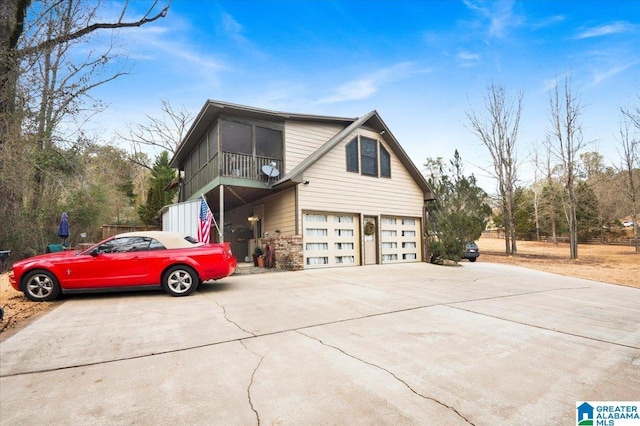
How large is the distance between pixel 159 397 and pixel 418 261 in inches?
534

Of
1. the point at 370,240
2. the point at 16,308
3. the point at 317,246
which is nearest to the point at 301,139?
the point at 317,246

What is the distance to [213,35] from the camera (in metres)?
13.1

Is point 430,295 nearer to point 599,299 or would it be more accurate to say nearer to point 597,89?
point 599,299

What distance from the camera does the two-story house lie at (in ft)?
37.7

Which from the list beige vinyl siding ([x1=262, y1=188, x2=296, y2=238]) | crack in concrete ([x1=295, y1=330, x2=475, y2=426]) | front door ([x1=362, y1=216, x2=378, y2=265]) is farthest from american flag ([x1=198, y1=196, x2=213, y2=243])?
crack in concrete ([x1=295, y1=330, x2=475, y2=426])

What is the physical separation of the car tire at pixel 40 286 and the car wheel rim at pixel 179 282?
208cm

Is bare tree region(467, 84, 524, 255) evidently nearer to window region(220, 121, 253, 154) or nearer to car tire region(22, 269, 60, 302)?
window region(220, 121, 253, 154)

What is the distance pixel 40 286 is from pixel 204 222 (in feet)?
15.0

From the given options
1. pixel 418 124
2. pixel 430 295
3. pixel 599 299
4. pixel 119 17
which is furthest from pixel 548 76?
pixel 119 17

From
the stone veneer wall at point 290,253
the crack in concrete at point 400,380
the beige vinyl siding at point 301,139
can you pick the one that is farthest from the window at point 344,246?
the crack in concrete at point 400,380

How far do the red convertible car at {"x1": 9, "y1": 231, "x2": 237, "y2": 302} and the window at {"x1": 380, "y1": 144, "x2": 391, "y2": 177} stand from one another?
8912 mm

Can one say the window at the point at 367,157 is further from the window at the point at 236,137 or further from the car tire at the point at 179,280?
the car tire at the point at 179,280

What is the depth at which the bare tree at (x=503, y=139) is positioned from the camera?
73.5 ft

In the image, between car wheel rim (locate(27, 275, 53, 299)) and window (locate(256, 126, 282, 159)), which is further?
window (locate(256, 126, 282, 159))
